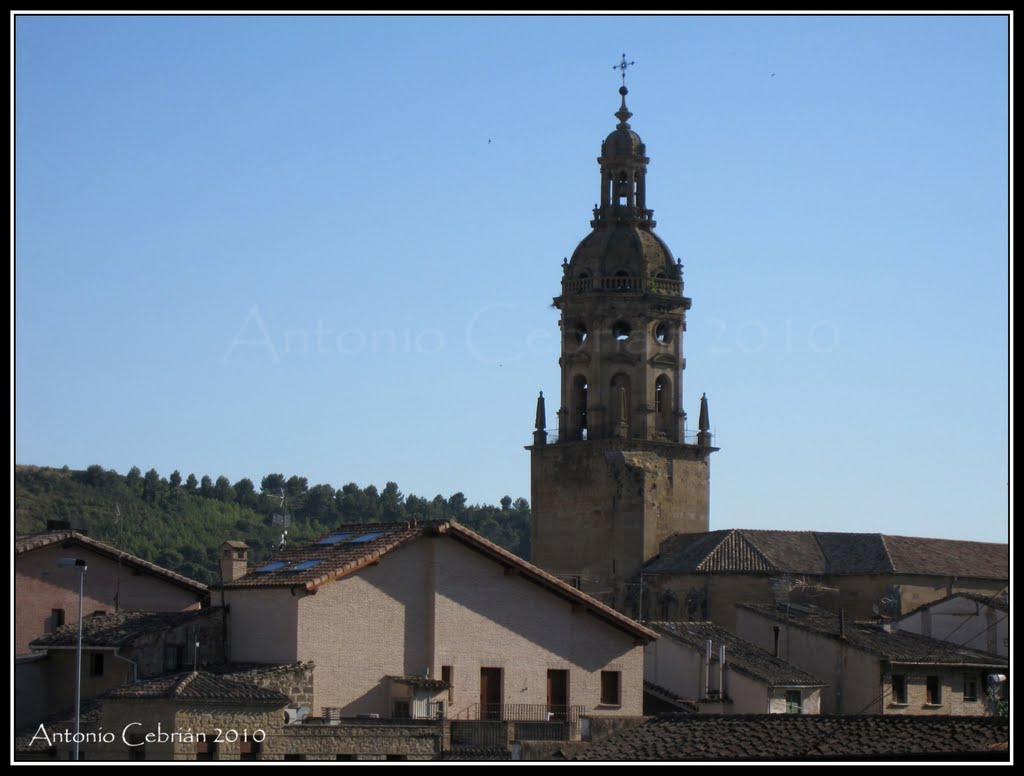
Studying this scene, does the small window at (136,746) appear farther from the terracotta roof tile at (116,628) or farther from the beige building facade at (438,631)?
the terracotta roof tile at (116,628)

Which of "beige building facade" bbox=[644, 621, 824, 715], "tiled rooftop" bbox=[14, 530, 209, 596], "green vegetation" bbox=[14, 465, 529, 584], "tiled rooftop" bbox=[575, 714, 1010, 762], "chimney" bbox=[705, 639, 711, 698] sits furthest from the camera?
"green vegetation" bbox=[14, 465, 529, 584]

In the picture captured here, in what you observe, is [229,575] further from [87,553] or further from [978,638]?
[978,638]

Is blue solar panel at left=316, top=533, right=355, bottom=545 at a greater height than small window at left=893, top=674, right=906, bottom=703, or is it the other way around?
blue solar panel at left=316, top=533, right=355, bottom=545

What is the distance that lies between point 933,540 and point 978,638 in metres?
24.5

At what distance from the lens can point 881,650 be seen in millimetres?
65688

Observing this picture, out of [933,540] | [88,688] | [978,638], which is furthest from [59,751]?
[933,540]

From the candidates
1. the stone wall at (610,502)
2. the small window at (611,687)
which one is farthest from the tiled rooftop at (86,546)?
the stone wall at (610,502)

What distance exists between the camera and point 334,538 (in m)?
55.7

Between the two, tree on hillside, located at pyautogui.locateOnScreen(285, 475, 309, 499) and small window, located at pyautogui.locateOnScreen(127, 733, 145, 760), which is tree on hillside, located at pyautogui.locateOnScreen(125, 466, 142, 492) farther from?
small window, located at pyautogui.locateOnScreen(127, 733, 145, 760)

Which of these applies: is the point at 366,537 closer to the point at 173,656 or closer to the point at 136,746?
the point at 173,656

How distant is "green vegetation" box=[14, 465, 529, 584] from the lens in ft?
379

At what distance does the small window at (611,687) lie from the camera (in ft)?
175

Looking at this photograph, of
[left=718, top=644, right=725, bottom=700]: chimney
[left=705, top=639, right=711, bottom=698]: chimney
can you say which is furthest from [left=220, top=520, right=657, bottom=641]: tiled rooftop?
[left=718, top=644, right=725, bottom=700]: chimney

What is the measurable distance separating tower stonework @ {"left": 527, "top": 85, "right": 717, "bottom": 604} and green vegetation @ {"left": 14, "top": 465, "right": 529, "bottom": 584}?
921 cm
